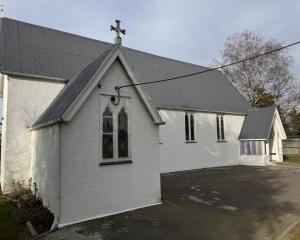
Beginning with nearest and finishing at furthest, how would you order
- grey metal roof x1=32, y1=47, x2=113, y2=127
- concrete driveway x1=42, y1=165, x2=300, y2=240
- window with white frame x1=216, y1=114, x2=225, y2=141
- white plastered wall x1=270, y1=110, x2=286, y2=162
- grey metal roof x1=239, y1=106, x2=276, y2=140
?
concrete driveway x1=42, y1=165, x2=300, y2=240, grey metal roof x1=32, y1=47, x2=113, y2=127, grey metal roof x1=239, y1=106, x2=276, y2=140, window with white frame x1=216, y1=114, x2=225, y2=141, white plastered wall x1=270, y1=110, x2=286, y2=162

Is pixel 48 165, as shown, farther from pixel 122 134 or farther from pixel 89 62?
pixel 89 62

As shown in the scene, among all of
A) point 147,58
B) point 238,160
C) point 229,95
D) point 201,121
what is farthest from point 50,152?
point 229,95

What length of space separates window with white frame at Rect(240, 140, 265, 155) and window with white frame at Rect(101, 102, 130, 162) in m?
17.1

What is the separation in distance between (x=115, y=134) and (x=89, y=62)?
9786 mm

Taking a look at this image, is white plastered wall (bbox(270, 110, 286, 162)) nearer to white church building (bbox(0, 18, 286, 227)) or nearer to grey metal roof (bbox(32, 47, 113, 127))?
white church building (bbox(0, 18, 286, 227))

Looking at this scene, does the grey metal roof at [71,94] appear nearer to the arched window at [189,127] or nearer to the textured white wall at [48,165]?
the textured white wall at [48,165]

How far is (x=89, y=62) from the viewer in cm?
1761

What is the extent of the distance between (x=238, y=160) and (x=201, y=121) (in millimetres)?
6084

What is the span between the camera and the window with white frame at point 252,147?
23.0 meters

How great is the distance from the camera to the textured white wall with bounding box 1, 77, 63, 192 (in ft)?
40.0

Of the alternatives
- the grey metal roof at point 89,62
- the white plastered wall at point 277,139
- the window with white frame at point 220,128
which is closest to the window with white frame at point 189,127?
the grey metal roof at point 89,62

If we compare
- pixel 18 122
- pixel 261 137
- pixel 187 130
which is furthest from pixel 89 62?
pixel 261 137

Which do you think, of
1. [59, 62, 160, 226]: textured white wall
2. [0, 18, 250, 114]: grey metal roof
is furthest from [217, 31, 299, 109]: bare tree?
[59, 62, 160, 226]: textured white wall

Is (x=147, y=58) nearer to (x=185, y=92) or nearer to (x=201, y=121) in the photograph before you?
(x=185, y=92)
